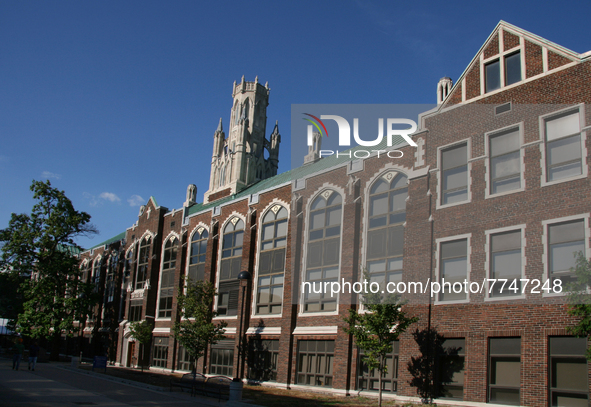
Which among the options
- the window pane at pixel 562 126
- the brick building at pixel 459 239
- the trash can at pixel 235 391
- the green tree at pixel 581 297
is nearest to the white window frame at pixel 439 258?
the brick building at pixel 459 239

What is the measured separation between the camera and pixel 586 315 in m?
14.4

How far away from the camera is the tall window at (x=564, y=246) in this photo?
55.0 ft

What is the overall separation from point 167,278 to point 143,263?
421 cm

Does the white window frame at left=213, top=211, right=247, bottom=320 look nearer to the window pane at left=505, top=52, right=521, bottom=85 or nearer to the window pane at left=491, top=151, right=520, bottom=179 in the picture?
the window pane at left=491, top=151, right=520, bottom=179

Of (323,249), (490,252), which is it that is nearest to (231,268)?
(323,249)

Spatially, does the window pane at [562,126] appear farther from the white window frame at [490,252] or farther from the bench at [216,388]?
the bench at [216,388]

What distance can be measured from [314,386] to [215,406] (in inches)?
288

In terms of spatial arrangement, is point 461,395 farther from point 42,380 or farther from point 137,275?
point 137,275

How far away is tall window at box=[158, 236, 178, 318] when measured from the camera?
40.4m

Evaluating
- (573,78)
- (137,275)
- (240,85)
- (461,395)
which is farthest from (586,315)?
(240,85)

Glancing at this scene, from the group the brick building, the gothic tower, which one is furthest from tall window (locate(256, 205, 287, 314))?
the gothic tower

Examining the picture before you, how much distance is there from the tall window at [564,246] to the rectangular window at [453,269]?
129 inches

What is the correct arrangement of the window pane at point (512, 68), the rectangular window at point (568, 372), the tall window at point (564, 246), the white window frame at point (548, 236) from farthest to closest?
the window pane at point (512, 68), the tall window at point (564, 246), the white window frame at point (548, 236), the rectangular window at point (568, 372)

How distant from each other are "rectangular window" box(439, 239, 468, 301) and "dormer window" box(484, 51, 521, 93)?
625cm
